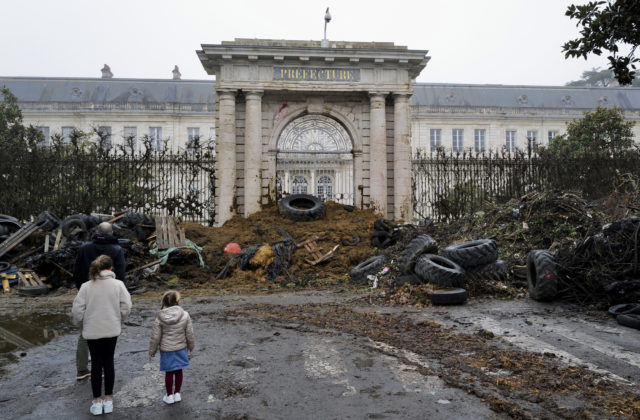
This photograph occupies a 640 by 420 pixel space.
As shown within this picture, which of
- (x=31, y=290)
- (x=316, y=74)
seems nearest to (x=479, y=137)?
(x=316, y=74)

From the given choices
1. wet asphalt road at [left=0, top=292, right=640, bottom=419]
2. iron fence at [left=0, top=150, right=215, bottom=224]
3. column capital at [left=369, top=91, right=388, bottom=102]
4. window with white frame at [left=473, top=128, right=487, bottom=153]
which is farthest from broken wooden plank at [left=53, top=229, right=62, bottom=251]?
window with white frame at [left=473, top=128, right=487, bottom=153]

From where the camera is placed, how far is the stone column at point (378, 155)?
1730cm

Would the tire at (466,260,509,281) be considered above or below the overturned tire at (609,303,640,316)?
above

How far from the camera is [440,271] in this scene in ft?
30.5

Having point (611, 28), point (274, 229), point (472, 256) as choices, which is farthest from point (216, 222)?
point (611, 28)

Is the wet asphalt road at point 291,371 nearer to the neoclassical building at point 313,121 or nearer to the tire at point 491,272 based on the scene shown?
the tire at point 491,272

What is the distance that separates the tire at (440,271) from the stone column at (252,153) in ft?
27.5

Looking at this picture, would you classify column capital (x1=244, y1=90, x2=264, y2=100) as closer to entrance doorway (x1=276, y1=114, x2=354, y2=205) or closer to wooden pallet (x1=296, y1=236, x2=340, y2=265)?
entrance doorway (x1=276, y1=114, x2=354, y2=205)

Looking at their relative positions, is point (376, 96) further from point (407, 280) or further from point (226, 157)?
point (407, 280)

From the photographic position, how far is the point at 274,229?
1463 cm

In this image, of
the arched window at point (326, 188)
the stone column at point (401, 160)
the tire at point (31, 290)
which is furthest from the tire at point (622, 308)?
the tire at point (31, 290)

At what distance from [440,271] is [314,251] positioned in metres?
4.76

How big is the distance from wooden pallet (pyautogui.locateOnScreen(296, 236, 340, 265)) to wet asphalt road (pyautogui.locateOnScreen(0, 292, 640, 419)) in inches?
208

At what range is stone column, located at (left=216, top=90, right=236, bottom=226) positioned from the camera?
16734mm
